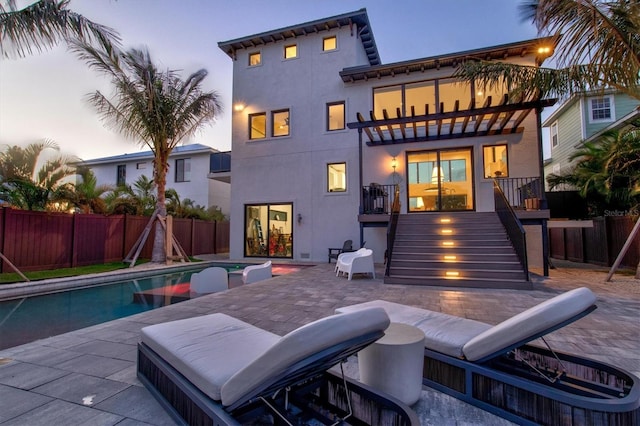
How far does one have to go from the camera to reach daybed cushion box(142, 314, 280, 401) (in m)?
1.95

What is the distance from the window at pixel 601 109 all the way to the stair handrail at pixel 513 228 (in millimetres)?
9747

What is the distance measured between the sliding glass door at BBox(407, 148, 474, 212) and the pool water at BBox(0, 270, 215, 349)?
8888 millimetres

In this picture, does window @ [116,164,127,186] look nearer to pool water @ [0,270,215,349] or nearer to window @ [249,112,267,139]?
window @ [249,112,267,139]

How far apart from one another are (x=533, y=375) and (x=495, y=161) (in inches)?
397

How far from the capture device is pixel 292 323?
411 centimetres

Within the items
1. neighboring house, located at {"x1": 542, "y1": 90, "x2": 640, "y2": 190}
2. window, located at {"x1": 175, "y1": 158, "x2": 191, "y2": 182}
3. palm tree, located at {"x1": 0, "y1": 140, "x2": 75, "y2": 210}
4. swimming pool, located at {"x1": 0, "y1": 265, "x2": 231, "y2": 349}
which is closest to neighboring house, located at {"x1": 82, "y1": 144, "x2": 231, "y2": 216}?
window, located at {"x1": 175, "y1": 158, "x2": 191, "y2": 182}

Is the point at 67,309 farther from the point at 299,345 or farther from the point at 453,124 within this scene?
the point at 453,124

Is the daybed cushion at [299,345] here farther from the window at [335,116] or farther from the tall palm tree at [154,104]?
the window at [335,116]

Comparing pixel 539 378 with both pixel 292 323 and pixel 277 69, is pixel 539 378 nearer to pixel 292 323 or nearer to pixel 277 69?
pixel 292 323

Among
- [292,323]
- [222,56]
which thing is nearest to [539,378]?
[292,323]

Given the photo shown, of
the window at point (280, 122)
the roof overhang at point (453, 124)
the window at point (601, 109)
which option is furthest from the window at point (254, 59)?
the window at point (601, 109)

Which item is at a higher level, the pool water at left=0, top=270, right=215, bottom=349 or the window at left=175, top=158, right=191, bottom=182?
the window at left=175, top=158, right=191, bottom=182

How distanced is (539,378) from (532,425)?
323mm

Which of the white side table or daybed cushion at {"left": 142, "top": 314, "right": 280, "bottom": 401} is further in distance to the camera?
the white side table
